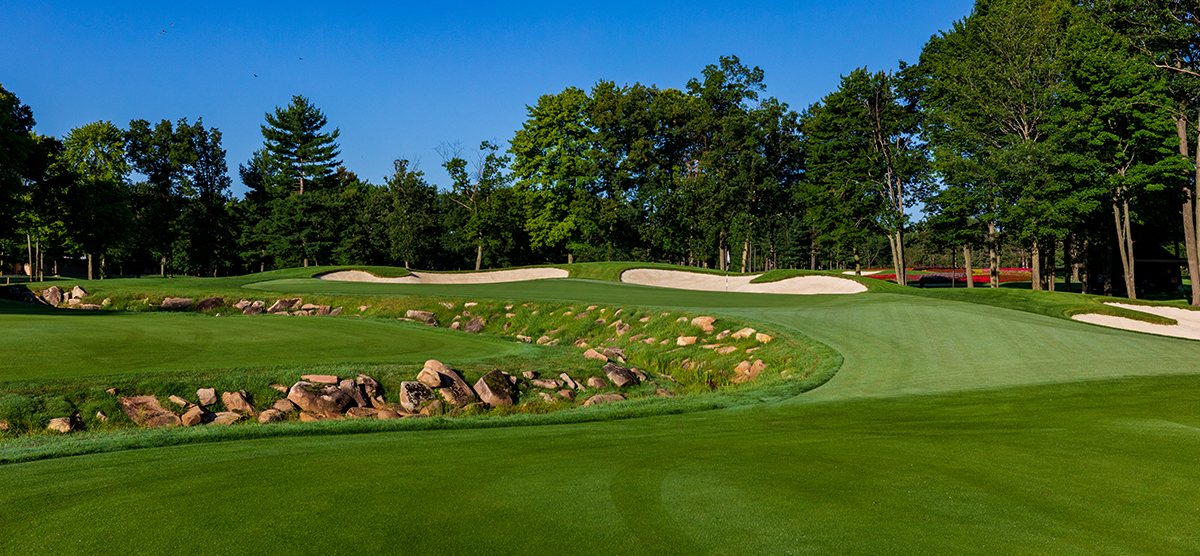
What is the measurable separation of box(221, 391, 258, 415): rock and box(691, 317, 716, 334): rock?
10555 mm

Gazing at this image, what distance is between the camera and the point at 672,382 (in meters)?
12.8

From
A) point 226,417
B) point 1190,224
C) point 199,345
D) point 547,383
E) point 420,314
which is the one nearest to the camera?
point 226,417

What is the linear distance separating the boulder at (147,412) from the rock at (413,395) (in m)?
2.97

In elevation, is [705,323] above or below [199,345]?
below

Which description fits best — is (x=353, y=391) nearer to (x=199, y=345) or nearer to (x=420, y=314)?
(x=199, y=345)

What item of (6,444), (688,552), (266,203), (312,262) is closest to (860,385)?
(688,552)

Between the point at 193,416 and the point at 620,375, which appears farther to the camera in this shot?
the point at 620,375

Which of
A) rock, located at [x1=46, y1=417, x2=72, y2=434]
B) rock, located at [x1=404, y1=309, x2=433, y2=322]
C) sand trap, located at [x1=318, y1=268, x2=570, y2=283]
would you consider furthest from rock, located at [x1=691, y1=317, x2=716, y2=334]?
sand trap, located at [x1=318, y1=268, x2=570, y2=283]

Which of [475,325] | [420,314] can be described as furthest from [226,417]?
[420,314]

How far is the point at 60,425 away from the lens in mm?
7660

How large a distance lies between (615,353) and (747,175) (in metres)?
35.0

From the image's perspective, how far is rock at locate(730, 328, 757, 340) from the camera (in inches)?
586

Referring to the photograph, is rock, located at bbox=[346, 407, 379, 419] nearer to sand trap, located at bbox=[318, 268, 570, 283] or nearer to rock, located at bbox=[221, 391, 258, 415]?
rock, located at bbox=[221, 391, 258, 415]

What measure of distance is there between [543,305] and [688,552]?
18.8 metres
